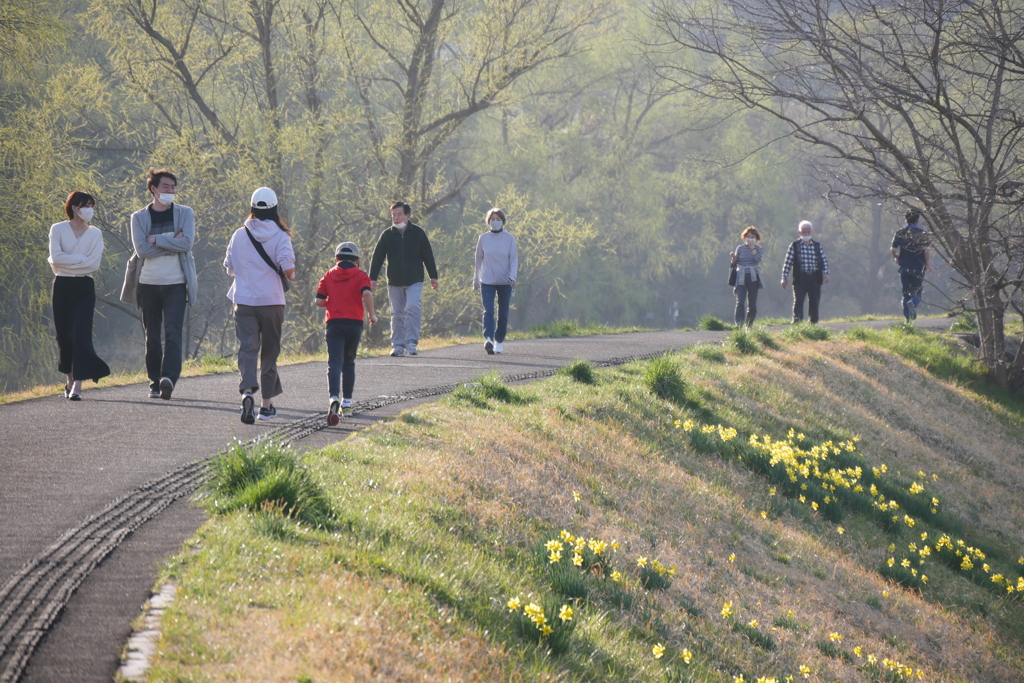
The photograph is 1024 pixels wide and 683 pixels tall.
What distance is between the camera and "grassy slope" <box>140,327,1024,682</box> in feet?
13.8

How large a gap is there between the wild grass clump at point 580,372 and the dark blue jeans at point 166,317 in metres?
4.39

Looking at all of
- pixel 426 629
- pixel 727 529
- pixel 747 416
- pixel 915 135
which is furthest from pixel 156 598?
pixel 915 135

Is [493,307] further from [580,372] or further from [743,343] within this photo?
[743,343]

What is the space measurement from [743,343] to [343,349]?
26.2 feet

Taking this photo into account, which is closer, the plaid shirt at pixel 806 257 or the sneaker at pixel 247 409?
the sneaker at pixel 247 409

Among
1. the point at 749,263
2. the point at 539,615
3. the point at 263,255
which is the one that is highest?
the point at 749,263

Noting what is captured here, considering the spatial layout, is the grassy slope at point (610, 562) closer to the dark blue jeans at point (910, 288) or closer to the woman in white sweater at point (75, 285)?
the woman in white sweater at point (75, 285)

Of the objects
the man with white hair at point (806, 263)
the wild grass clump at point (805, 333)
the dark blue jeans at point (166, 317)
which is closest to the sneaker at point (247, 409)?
the dark blue jeans at point (166, 317)

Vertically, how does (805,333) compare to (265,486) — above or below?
above

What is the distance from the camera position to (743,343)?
48.9 ft

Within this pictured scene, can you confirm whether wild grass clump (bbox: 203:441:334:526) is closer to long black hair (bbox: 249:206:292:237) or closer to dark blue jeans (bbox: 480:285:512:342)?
long black hair (bbox: 249:206:292:237)

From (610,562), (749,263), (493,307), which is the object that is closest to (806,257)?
(749,263)

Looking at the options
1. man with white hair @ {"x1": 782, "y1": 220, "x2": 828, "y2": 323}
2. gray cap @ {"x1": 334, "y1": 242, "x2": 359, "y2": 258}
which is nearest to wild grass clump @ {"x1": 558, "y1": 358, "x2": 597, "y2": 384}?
gray cap @ {"x1": 334, "y1": 242, "x2": 359, "y2": 258}

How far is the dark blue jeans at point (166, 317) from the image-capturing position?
362 inches
